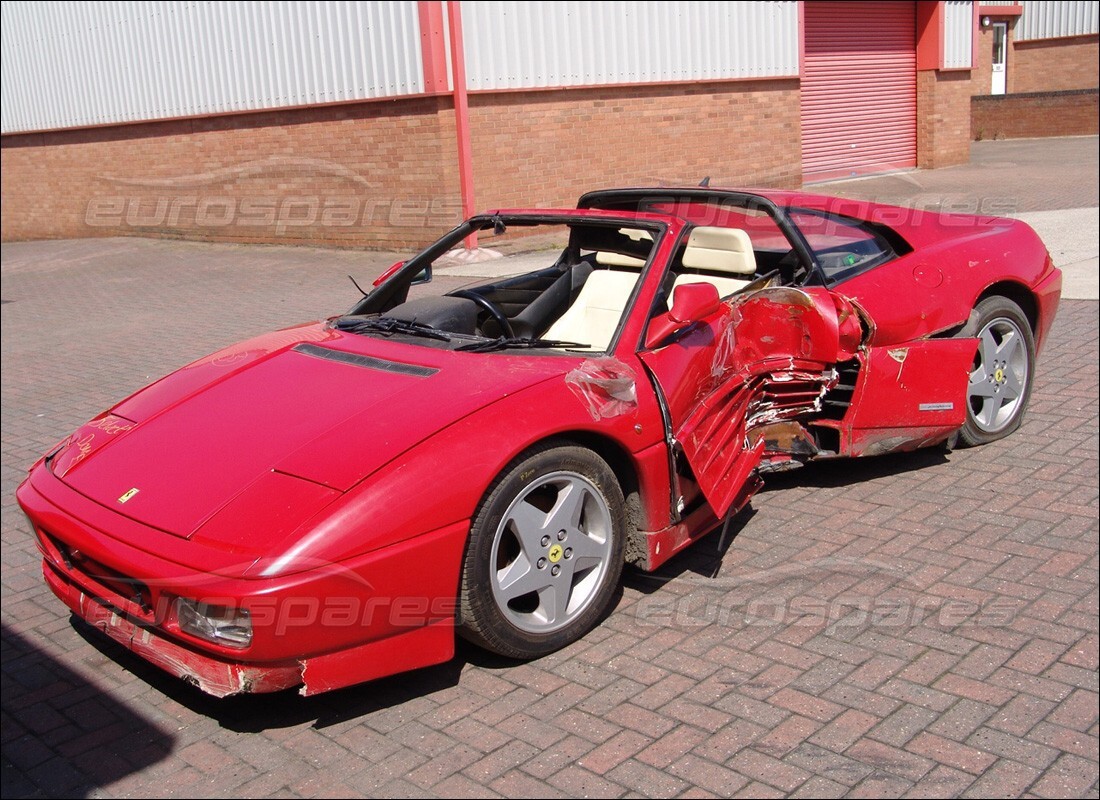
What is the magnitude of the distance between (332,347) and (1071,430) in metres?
4.07

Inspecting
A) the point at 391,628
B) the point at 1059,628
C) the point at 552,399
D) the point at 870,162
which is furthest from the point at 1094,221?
the point at 391,628

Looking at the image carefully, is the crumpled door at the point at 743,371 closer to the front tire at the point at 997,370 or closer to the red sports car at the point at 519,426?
the red sports car at the point at 519,426

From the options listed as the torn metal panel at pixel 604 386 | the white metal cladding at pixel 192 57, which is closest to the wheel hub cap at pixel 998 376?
the torn metal panel at pixel 604 386

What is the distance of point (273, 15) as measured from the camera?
15.6 m

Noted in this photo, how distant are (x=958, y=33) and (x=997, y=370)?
18.8 meters

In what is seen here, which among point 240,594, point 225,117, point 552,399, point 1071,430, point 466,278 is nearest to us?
point 240,594

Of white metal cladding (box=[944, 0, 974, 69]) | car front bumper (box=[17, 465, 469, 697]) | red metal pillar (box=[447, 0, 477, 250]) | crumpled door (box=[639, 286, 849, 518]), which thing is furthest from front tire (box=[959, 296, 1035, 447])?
white metal cladding (box=[944, 0, 974, 69])

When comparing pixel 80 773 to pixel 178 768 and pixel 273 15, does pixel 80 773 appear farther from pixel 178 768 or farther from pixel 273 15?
pixel 273 15

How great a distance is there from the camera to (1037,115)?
29500mm

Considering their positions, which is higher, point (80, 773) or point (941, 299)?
point (941, 299)

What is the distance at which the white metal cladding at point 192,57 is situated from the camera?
1441 centimetres

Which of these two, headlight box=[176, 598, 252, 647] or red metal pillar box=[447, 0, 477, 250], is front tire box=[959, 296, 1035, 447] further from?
red metal pillar box=[447, 0, 477, 250]

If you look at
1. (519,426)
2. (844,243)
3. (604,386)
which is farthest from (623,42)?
(519,426)

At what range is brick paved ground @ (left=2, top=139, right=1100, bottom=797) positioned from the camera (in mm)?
3203
